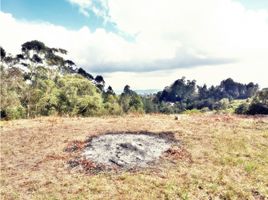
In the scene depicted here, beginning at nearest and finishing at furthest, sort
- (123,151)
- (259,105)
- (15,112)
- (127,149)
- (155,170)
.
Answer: (155,170), (123,151), (127,149), (15,112), (259,105)

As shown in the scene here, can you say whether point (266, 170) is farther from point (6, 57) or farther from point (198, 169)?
point (6, 57)

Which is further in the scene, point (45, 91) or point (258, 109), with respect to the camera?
point (258, 109)

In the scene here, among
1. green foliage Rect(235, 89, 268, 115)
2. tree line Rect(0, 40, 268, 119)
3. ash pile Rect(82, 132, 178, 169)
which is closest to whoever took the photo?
ash pile Rect(82, 132, 178, 169)

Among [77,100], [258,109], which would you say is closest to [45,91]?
[77,100]

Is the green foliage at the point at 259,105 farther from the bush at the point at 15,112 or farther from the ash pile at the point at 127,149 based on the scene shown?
the ash pile at the point at 127,149

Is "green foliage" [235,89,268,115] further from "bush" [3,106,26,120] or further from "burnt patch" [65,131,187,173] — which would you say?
"burnt patch" [65,131,187,173]

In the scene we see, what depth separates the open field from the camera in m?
12.8

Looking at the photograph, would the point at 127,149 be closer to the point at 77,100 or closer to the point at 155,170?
the point at 155,170

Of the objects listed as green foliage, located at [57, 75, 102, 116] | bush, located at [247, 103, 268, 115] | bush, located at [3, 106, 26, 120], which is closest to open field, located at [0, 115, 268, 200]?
bush, located at [3, 106, 26, 120]

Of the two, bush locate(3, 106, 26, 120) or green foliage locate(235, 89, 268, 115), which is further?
green foliage locate(235, 89, 268, 115)

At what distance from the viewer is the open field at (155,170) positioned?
12820 mm

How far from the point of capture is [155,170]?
14531 millimetres

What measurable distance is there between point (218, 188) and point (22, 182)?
769cm

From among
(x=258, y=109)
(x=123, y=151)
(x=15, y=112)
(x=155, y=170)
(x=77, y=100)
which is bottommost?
(x=258, y=109)
